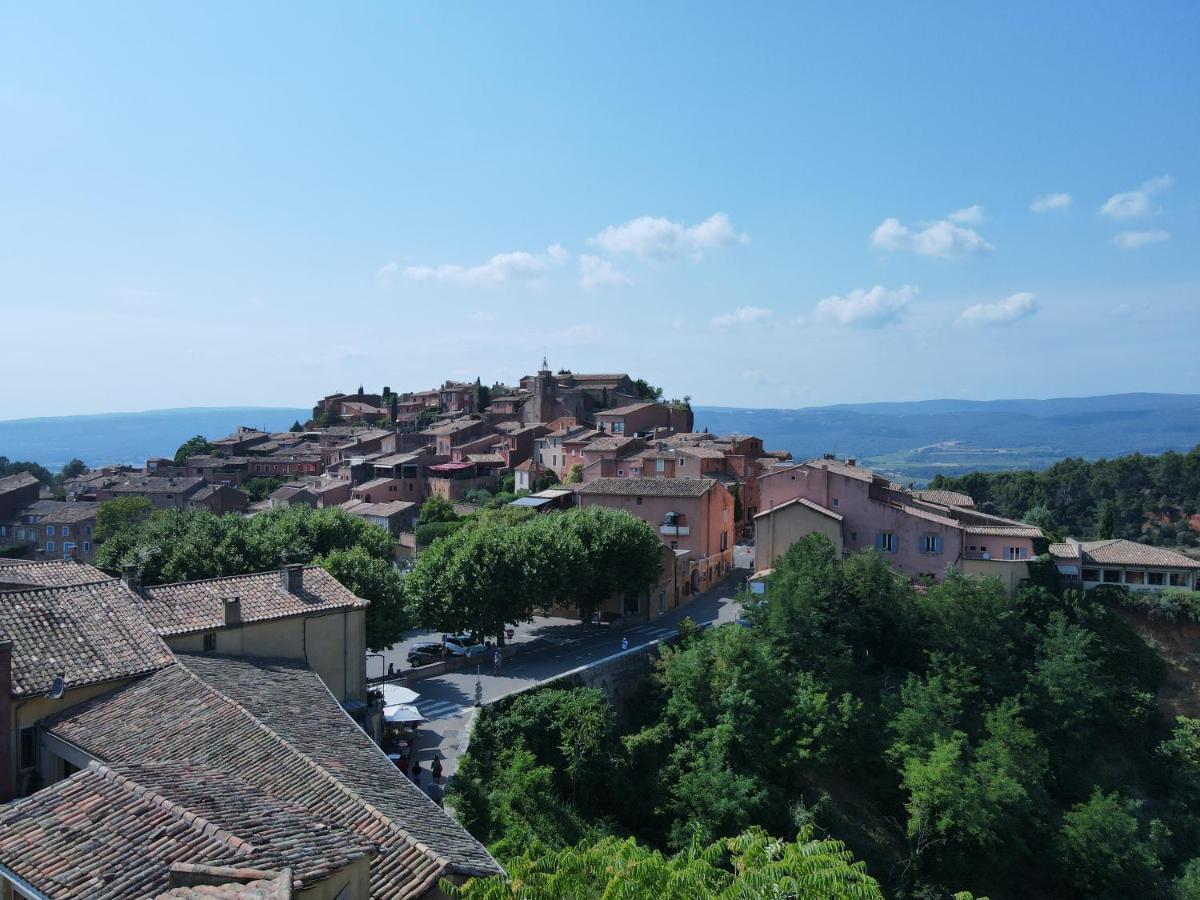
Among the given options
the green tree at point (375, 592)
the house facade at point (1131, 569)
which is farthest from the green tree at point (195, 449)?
the house facade at point (1131, 569)

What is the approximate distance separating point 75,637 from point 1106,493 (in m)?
89.6

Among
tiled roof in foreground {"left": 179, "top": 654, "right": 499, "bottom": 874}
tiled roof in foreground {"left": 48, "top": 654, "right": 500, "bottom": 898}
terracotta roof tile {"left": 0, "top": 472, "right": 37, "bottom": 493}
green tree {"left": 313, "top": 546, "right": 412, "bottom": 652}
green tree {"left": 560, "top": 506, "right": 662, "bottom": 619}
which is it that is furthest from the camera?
terracotta roof tile {"left": 0, "top": 472, "right": 37, "bottom": 493}

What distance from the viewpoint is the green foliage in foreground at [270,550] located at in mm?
32062

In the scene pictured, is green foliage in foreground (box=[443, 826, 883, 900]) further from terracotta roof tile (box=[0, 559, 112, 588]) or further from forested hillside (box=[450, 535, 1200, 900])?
terracotta roof tile (box=[0, 559, 112, 588])

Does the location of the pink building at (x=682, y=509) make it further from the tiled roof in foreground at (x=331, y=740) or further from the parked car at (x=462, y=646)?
the tiled roof in foreground at (x=331, y=740)

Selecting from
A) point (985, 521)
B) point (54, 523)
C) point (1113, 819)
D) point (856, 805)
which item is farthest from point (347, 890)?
point (54, 523)

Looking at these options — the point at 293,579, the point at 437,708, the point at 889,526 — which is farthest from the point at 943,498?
the point at 293,579

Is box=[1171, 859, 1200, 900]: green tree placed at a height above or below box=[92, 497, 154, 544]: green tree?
below

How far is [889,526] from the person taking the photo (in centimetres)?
4350

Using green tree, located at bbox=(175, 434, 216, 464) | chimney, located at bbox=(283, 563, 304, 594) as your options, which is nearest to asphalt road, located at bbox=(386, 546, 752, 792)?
chimney, located at bbox=(283, 563, 304, 594)

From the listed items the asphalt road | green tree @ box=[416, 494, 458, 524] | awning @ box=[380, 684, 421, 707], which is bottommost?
the asphalt road

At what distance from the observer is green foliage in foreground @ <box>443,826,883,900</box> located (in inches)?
413

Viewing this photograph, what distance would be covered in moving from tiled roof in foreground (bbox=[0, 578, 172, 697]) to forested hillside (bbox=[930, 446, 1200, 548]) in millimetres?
71915

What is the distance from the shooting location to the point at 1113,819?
1185 inches
